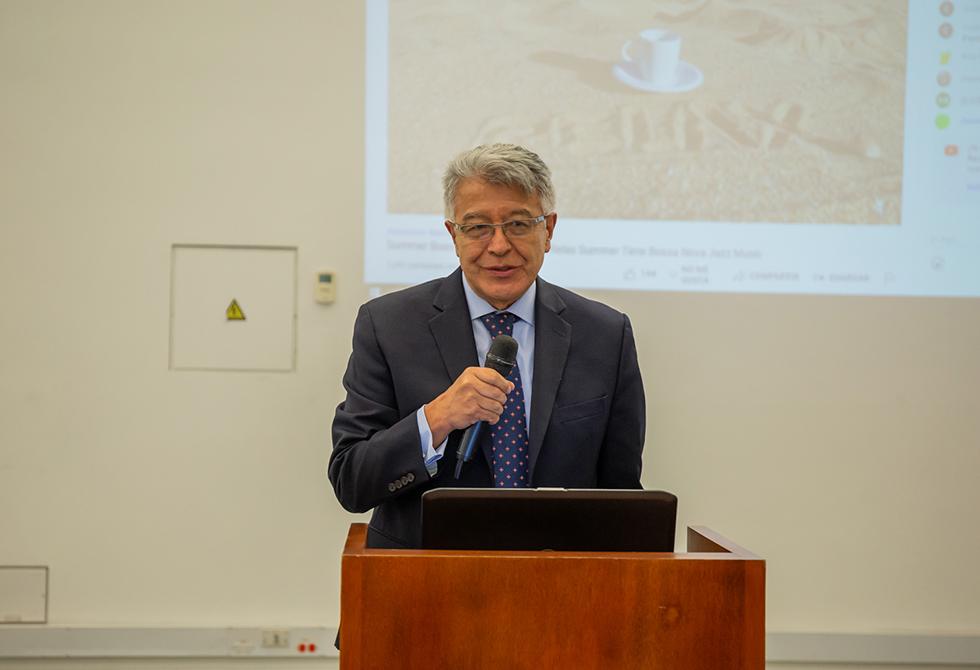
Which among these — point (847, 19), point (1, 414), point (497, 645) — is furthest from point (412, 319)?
point (847, 19)

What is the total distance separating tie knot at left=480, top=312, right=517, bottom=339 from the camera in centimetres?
186

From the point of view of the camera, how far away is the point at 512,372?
180 centimetres

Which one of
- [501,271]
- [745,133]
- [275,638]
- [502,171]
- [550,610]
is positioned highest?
[745,133]

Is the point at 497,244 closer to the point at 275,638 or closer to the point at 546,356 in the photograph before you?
the point at 546,356

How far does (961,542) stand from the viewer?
128 inches

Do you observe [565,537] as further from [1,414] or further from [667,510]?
[1,414]

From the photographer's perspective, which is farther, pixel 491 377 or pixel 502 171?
pixel 502 171

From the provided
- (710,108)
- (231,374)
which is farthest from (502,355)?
(710,108)

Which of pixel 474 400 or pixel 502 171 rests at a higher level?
pixel 502 171

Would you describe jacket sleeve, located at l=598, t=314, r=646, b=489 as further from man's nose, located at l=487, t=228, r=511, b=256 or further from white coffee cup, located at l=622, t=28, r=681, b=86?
white coffee cup, located at l=622, t=28, r=681, b=86

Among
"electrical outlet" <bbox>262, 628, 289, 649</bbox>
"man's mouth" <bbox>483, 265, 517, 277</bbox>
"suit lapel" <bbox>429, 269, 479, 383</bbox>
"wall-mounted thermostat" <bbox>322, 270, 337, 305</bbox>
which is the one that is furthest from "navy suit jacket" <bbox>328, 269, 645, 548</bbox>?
"electrical outlet" <bbox>262, 628, 289, 649</bbox>

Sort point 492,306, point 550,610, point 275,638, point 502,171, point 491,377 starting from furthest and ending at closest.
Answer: point 275,638 → point 492,306 → point 502,171 → point 491,377 → point 550,610

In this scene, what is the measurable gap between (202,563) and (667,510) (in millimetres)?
2262

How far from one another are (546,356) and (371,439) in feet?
1.31
